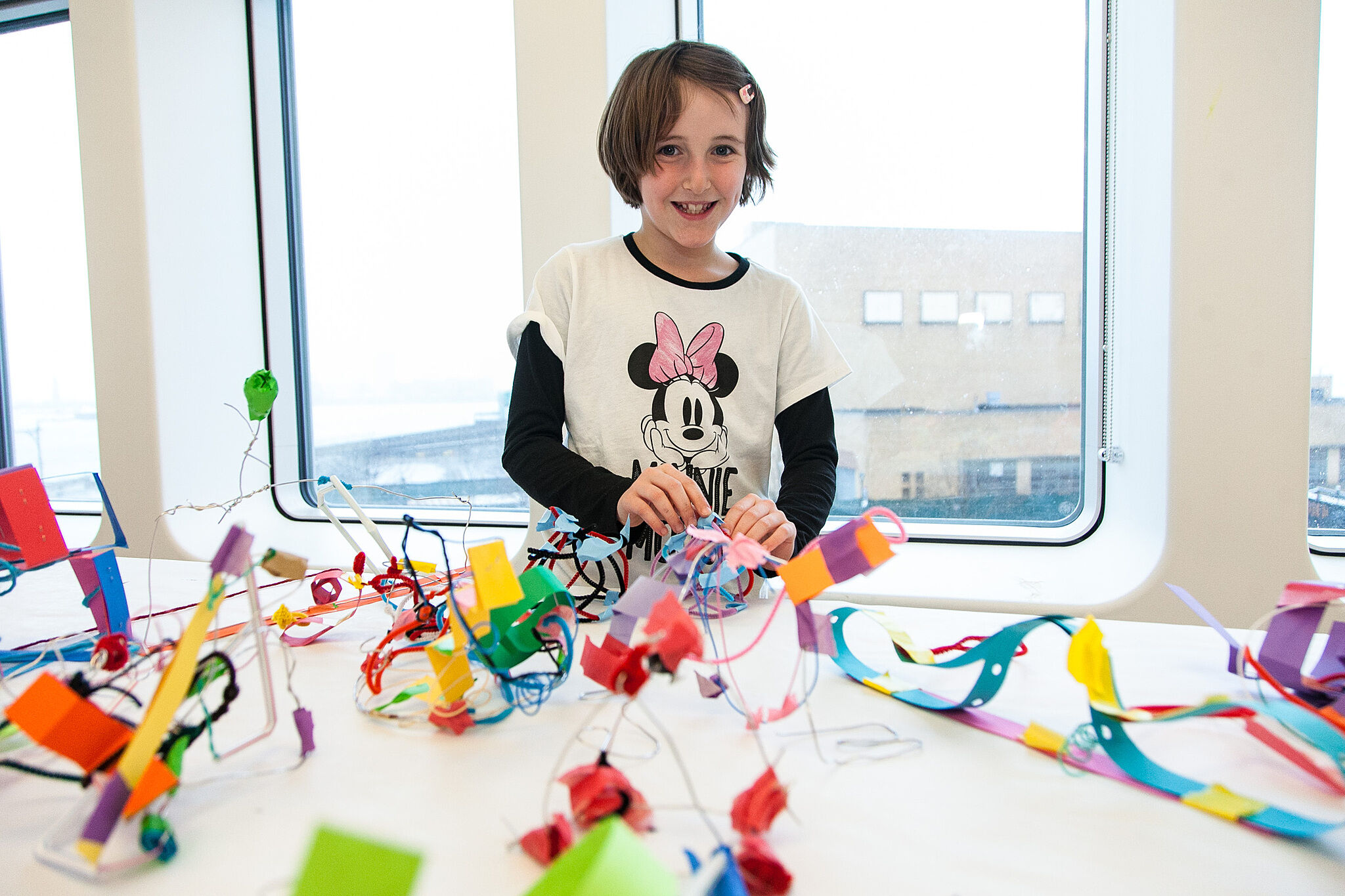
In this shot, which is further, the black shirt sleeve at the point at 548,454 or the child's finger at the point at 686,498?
the black shirt sleeve at the point at 548,454

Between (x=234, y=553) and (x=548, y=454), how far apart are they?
0.52 metres

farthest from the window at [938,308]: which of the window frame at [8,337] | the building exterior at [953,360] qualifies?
the window frame at [8,337]

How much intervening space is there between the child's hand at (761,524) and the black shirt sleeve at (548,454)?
151 millimetres

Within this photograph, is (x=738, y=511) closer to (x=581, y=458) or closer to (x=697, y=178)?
(x=581, y=458)

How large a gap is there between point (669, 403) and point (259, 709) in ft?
1.97

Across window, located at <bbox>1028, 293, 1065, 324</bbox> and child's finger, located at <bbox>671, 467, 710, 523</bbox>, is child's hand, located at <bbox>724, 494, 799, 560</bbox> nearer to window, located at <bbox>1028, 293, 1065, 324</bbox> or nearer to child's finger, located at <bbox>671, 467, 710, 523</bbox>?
child's finger, located at <bbox>671, 467, 710, 523</bbox>

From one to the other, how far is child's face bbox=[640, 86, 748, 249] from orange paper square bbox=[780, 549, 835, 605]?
0.60 meters

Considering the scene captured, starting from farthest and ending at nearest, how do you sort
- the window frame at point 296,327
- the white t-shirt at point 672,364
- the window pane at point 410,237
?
1. the window pane at point 410,237
2. the window frame at point 296,327
3. the white t-shirt at point 672,364

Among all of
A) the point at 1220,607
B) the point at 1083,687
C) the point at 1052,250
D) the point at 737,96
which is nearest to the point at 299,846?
the point at 1083,687

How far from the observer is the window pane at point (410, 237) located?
5.26ft

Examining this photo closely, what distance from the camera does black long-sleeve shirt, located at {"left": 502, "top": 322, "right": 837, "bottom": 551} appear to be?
782 millimetres

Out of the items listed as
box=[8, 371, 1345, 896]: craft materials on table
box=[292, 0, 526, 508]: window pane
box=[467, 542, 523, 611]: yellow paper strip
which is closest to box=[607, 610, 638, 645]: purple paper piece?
box=[8, 371, 1345, 896]: craft materials on table

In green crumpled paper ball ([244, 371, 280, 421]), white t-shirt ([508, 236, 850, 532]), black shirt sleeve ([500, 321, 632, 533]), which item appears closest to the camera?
green crumpled paper ball ([244, 371, 280, 421])

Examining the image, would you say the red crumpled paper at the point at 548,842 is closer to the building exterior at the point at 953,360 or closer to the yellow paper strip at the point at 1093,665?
the yellow paper strip at the point at 1093,665
